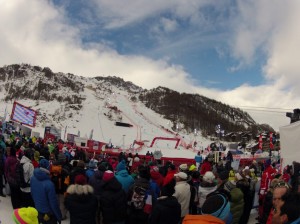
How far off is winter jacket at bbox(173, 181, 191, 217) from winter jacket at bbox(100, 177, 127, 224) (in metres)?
1.00

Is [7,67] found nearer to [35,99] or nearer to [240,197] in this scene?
[35,99]

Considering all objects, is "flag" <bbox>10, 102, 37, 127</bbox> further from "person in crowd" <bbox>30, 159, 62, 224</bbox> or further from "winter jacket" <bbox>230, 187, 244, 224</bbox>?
"winter jacket" <bbox>230, 187, 244, 224</bbox>

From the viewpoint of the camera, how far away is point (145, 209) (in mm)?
5277

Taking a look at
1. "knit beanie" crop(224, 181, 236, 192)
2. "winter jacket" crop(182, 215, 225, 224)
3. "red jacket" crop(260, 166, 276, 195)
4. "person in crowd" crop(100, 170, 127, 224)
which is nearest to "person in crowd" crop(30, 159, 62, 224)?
"person in crowd" crop(100, 170, 127, 224)

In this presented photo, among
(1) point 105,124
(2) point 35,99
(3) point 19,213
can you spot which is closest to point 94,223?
(3) point 19,213

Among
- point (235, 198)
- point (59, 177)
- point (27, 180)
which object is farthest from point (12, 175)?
point (235, 198)

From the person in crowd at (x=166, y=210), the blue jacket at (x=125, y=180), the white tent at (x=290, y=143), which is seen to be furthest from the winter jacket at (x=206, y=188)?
the white tent at (x=290, y=143)

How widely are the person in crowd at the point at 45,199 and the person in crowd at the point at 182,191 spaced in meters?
2.02

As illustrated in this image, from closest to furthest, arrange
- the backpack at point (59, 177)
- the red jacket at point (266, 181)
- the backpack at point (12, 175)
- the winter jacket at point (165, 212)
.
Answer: the winter jacket at point (165, 212) < the backpack at point (59, 177) < the backpack at point (12, 175) < the red jacket at point (266, 181)

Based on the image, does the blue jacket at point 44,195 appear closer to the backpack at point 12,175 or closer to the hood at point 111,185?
the hood at point 111,185

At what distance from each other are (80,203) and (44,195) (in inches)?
41.4

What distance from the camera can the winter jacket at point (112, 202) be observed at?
519cm

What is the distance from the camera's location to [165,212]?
4715mm

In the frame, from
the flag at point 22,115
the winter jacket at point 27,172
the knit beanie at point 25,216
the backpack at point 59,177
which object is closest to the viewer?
the knit beanie at point 25,216
